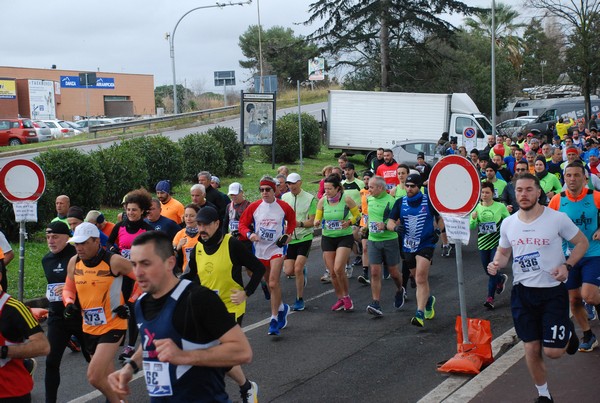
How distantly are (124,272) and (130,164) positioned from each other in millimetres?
12512

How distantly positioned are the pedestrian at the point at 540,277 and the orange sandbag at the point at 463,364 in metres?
1.24

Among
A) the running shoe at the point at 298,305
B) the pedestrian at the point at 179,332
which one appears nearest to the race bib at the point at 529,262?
the pedestrian at the point at 179,332

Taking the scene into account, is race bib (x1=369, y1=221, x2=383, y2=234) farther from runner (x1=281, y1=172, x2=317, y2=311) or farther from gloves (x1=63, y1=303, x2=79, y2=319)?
gloves (x1=63, y1=303, x2=79, y2=319)

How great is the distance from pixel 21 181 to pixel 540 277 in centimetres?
711

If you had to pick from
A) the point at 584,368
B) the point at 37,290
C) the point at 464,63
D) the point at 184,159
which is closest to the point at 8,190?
the point at 37,290

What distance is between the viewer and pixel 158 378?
13.0ft

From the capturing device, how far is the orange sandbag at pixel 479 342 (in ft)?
25.7

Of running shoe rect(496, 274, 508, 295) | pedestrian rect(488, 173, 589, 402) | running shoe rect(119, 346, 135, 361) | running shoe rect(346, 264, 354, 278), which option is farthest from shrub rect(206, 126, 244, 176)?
pedestrian rect(488, 173, 589, 402)

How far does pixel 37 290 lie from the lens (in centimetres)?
1226

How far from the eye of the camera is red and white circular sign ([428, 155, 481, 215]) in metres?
7.79

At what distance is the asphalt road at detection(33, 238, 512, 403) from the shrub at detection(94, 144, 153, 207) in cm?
745

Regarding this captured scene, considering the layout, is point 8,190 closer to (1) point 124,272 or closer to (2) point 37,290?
(2) point 37,290

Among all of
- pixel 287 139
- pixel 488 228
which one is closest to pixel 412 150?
pixel 287 139

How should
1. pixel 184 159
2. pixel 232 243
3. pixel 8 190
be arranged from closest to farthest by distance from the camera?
pixel 232 243, pixel 8 190, pixel 184 159
